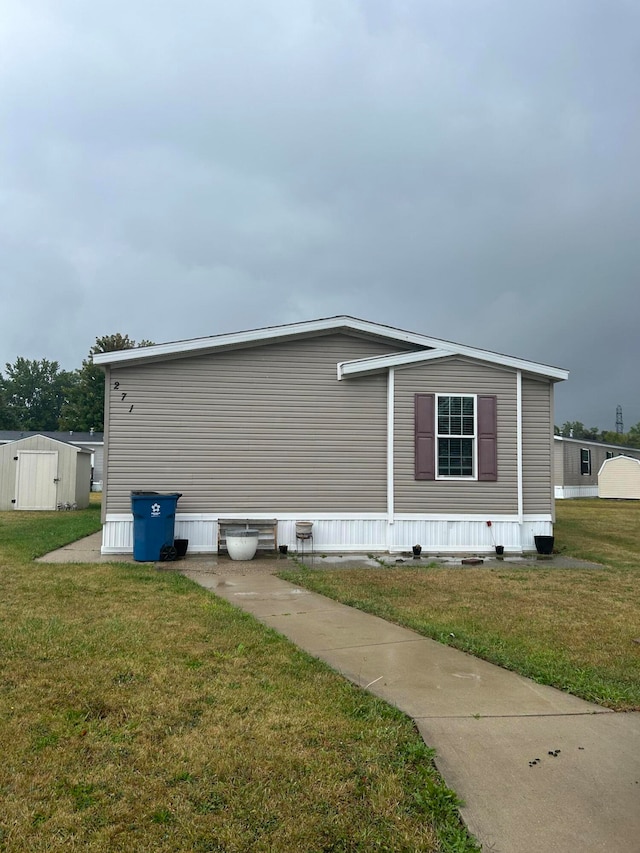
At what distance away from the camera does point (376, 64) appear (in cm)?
1407

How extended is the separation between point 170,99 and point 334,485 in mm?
12072

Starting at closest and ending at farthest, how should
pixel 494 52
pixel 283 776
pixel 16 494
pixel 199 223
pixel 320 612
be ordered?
1. pixel 283 776
2. pixel 320 612
3. pixel 494 52
4. pixel 16 494
5. pixel 199 223

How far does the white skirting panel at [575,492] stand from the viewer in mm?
33156

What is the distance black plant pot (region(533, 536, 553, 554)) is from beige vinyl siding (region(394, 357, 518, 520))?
2.36 feet

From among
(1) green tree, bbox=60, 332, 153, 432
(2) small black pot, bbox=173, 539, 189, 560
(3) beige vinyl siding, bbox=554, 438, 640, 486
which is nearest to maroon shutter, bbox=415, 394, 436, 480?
(2) small black pot, bbox=173, 539, 189, 560

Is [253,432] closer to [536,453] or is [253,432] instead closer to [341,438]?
[341,438]

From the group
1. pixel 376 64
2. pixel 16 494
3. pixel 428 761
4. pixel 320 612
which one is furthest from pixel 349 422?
pixel 16 494

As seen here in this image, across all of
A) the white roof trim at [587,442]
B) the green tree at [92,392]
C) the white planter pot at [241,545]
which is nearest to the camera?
the white planter pot at [241,545]

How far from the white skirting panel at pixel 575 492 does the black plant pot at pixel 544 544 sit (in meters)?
23.1

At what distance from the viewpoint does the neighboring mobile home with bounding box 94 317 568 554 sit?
416 inches

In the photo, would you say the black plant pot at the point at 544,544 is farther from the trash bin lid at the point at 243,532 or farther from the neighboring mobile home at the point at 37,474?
the neighboring mobile home at the point at 37,474

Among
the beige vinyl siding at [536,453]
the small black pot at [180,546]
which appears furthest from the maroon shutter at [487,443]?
the small black pot at [180,546]

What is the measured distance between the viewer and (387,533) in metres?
10.9

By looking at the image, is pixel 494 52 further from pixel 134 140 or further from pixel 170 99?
pixel 134 140
